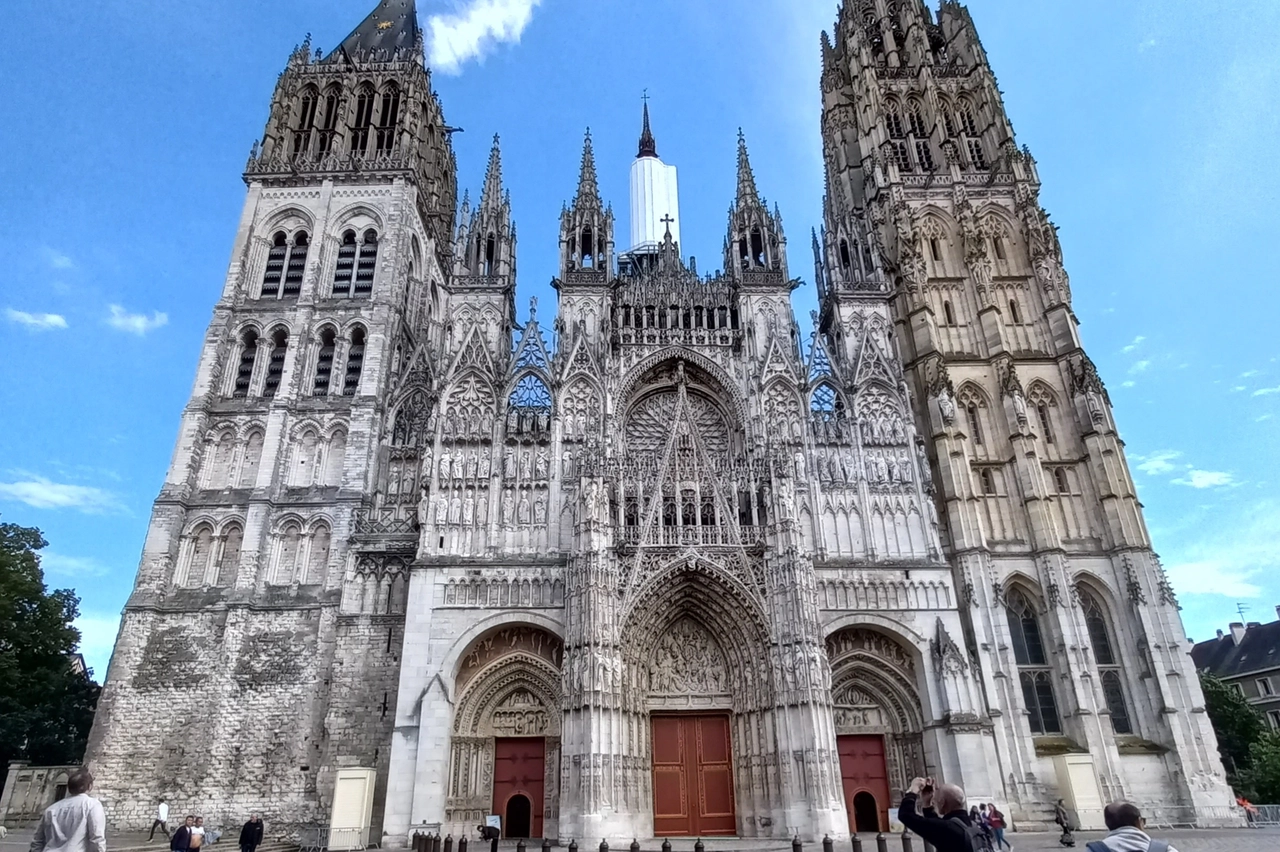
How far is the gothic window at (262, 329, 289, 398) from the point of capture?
94.4 feet

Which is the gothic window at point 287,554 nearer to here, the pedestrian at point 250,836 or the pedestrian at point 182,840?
the pedestrian at point 250,836

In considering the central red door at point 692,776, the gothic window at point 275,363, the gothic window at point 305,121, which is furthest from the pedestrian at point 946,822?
the gothic window at point 305,121

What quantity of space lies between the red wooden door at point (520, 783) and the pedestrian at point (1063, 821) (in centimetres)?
1349

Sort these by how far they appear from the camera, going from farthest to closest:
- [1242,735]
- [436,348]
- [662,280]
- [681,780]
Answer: [1242,735] → [436,348] → [662,280] → [681,780]

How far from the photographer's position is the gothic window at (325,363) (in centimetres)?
2873

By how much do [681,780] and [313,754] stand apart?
1108 centimetres

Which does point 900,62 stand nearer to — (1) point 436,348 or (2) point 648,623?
(1) point 436,348

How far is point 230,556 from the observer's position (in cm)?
2562

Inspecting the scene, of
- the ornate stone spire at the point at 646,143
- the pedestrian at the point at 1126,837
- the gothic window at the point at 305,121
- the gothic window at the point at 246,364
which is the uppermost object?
the ornate stone spire at the point at 646,143

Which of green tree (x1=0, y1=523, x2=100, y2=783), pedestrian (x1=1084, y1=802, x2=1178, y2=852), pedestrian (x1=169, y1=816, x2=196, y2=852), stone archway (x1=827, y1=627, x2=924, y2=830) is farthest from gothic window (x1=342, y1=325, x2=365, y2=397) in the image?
pedestrian (x1=1084, y1=802, x2=1178, y2=852)

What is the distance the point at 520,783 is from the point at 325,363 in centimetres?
1729

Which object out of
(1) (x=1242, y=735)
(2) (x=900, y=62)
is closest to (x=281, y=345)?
(2) (x=900, y=62)

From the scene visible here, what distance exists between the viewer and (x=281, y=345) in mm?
29734

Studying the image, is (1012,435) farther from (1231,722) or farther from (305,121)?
(305,121)
